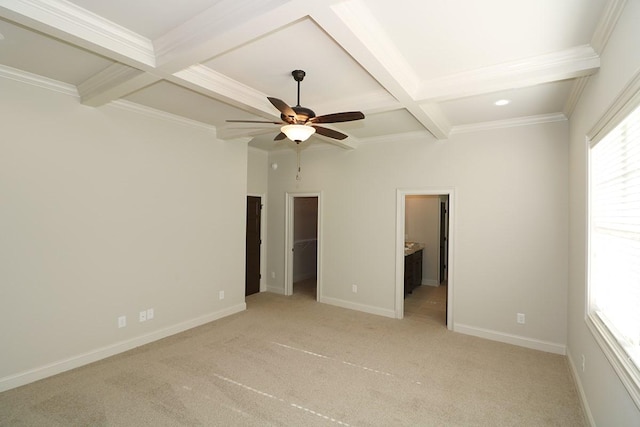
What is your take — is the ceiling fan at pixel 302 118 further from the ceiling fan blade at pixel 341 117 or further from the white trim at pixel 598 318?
the white trim at pixel 598 318

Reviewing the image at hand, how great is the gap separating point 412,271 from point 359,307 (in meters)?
1.67

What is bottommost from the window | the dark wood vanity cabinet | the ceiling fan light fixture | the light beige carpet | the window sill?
the light beige carpet

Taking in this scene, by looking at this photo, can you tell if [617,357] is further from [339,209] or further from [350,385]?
[339,209]

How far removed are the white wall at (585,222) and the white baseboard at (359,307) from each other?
2278mm

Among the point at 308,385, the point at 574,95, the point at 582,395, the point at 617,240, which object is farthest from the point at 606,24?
the point at 308,385

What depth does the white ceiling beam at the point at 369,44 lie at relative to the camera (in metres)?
1.83

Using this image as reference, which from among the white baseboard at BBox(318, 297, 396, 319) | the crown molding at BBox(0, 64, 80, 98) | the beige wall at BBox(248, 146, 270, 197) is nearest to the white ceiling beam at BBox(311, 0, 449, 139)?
the crown molding at BBox(0, 64, 80, 98)

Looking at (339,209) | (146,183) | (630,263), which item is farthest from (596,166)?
(146,183)

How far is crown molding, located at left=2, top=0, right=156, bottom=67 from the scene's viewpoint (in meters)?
1.86

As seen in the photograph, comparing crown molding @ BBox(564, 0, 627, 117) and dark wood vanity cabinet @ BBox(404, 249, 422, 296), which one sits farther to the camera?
dark wood vanity cabinet @ BBox(404, 249, 422, 296)

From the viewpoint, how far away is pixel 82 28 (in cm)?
206

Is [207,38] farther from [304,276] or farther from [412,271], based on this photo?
[304,276]

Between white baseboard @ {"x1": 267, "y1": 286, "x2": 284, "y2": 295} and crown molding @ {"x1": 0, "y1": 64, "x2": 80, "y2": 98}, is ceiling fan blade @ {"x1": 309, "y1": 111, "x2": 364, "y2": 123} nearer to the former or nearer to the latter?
crown molding @ {"x1": 0, "y1": 64, "x2": 80, "y2": 98}

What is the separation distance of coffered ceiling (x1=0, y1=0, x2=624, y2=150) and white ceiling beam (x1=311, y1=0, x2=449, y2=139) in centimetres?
1
